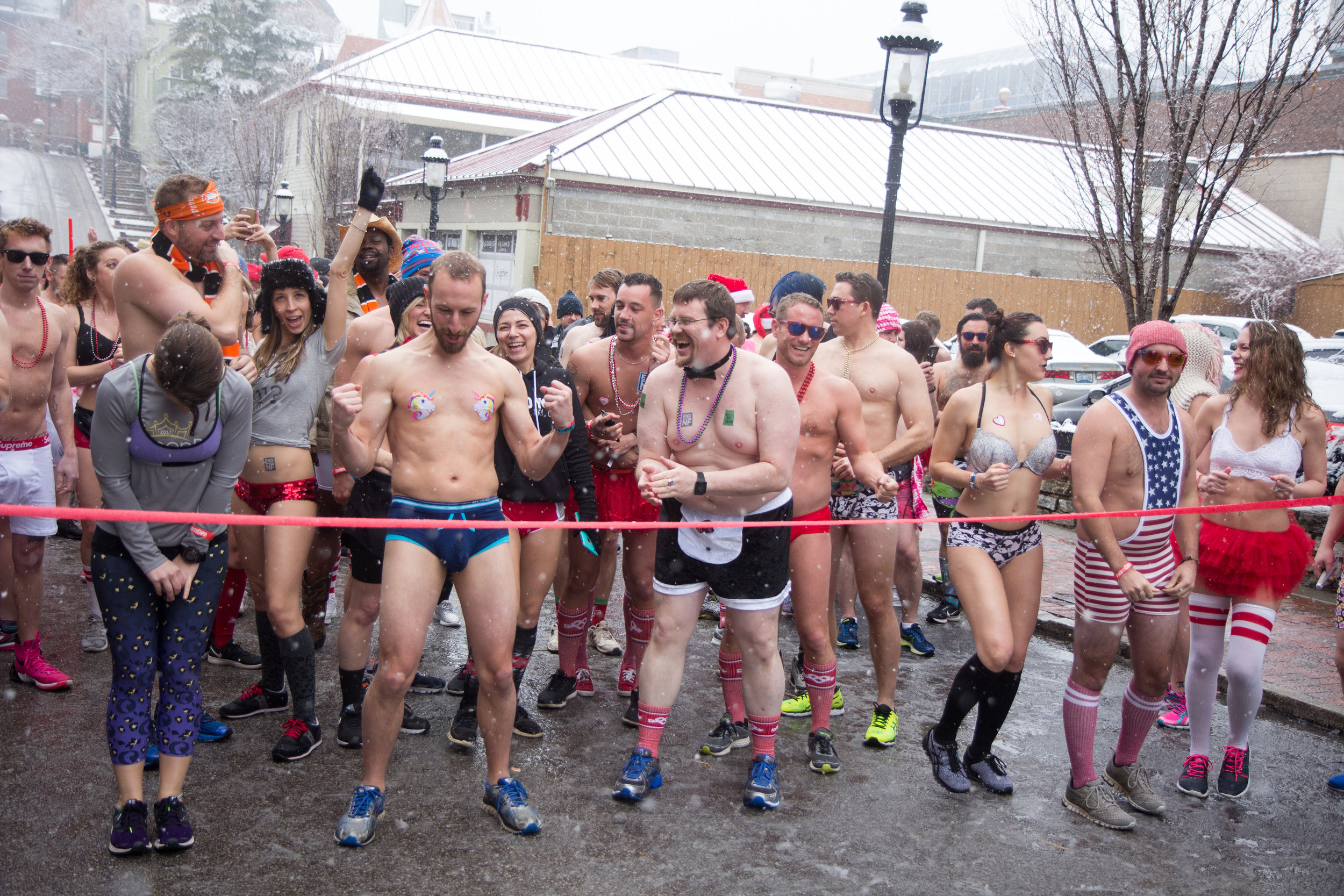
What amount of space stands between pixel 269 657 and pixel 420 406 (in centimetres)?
167

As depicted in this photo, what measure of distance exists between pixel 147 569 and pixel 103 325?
3.59 metres

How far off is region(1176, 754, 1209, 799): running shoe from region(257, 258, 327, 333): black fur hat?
430 centimetres

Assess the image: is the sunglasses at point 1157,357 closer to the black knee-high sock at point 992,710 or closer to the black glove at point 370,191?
the black knee-high sock at point 992,710

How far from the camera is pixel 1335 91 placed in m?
A: 34.1

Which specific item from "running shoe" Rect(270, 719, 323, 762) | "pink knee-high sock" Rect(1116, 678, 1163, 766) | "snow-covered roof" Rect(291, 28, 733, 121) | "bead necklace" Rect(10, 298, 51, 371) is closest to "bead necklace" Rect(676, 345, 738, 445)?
"running shoe" Rect(270, 719, 323, 762)

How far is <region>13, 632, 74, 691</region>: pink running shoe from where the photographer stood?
4695mm

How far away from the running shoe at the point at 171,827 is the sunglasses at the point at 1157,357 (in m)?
3.90

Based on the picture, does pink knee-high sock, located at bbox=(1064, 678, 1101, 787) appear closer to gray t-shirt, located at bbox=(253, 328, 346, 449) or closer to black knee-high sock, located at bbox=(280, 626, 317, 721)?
black knee-high sock, located at bbox=(280, 626, 317, 721)

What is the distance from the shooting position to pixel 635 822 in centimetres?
383

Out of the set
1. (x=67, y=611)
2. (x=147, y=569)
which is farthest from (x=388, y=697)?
(x=67, y=611)

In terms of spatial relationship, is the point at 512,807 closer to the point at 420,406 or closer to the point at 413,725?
the point at 413,725

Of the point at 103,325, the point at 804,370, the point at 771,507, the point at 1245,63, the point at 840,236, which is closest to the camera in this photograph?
the point at 771,507

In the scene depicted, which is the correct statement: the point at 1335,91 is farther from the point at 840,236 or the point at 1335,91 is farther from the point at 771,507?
the point at 771,507

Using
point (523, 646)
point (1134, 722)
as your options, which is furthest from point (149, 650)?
point (1134, 722)
